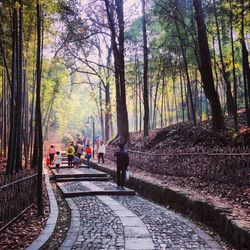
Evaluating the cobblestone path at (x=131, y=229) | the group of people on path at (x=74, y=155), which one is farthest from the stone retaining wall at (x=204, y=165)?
the group of people on path at (x=74, y=155)

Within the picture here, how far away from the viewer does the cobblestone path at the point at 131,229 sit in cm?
532

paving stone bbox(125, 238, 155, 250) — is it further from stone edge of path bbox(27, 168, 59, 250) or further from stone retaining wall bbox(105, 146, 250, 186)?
stone retaining wall bbox(105, 146, 250, 186)

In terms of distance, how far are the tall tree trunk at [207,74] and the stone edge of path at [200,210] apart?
11.6 ft

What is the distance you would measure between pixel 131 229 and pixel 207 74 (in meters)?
7.35

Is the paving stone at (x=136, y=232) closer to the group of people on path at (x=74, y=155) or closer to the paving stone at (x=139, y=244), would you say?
the paving stone at (x=139, y=244)

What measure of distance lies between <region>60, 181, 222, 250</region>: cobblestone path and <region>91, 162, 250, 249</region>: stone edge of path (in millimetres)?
226

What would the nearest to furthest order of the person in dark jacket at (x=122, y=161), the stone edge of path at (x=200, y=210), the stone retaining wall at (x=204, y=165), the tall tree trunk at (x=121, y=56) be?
the stone edge of path at (x=200, y=210) → the stone retaining wall at (x=204, y=165) → the person in dark jacket at (x=122, y=161) → the tall tree trunk at (x=121, y=56)

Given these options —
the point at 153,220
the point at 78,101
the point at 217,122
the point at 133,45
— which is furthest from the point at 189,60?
the point at 78,101

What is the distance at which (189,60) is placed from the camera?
65.4 ft

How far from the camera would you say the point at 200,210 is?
271 inches

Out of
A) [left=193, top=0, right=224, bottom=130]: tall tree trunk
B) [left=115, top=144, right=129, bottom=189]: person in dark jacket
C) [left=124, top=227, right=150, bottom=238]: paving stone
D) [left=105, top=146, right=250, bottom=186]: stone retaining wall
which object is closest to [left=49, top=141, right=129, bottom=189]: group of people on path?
[left=115, top=144, right=129, bottom=189]: person in dark jacket

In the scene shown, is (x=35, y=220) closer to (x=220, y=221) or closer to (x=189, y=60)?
(x=220, y=221)

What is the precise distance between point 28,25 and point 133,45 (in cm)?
871

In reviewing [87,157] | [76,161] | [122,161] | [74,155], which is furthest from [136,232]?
[74,155]
